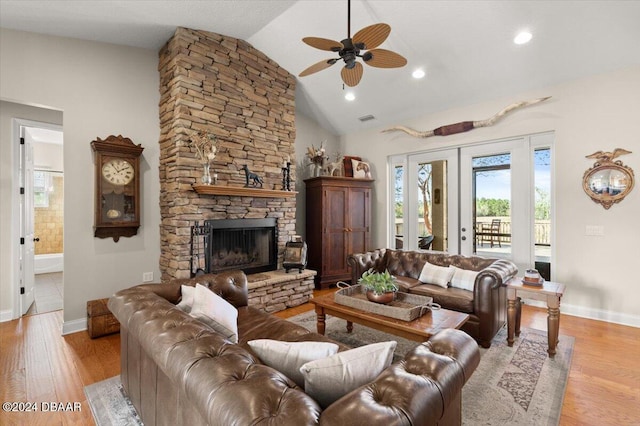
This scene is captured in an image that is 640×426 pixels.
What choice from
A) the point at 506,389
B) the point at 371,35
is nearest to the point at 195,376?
the point at 506,389

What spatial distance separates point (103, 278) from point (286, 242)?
241cm

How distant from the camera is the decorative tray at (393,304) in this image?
2570 millimetres

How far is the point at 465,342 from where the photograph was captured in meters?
1.45

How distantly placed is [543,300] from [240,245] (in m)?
3.67

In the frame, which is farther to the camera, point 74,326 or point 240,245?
point 240,245

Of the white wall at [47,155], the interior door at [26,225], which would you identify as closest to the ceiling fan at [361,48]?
the interior door at [26,225]

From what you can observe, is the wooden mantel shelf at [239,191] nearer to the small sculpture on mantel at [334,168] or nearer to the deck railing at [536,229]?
the small sculpture on mantel at [334,168]

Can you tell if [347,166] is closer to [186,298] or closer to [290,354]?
[186,298]

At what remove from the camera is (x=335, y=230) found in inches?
219

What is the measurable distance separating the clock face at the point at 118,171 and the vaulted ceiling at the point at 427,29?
147 cm

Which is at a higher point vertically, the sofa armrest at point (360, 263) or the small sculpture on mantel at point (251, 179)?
the small sculpture on mantel at point (251, 179)

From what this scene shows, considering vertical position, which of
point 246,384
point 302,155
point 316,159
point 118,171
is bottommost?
point 246,384

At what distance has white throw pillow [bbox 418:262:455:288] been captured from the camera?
3.73m

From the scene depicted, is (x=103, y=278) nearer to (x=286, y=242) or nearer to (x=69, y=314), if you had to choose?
(x=69, y=314)
